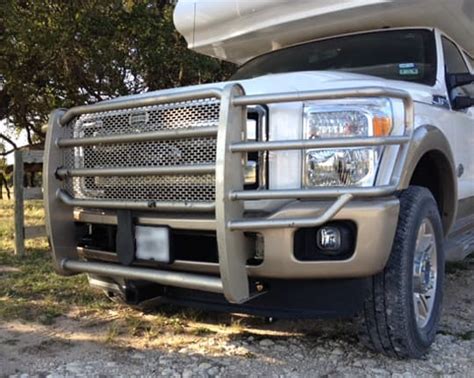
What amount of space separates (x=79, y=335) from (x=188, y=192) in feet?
4.68

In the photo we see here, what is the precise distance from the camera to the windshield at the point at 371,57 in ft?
13.8

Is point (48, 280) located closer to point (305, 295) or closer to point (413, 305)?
point (305, 295)

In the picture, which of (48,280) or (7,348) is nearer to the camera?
(7,348)

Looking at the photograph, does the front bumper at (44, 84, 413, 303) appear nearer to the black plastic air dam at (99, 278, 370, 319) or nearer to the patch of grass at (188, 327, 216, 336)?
the black plastic air dam at (99, 278, 370, 319)

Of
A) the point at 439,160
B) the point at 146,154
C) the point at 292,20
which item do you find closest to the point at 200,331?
the point at 146,154

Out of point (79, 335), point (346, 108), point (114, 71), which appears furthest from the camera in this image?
point (114, 71)

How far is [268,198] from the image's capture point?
9.17 ft

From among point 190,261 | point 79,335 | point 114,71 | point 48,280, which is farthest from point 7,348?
point 114,71

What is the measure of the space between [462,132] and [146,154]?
2672mm

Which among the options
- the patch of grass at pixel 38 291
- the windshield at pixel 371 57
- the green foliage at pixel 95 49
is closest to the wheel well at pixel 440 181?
the windshield at pixel 371 57

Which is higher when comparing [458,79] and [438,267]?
[458,79]

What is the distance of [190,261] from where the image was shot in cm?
317

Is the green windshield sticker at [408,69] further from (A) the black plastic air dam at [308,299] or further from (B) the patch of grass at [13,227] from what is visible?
(B) the patch of grass at [13,227]

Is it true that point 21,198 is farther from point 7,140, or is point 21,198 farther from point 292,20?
point 7,140
